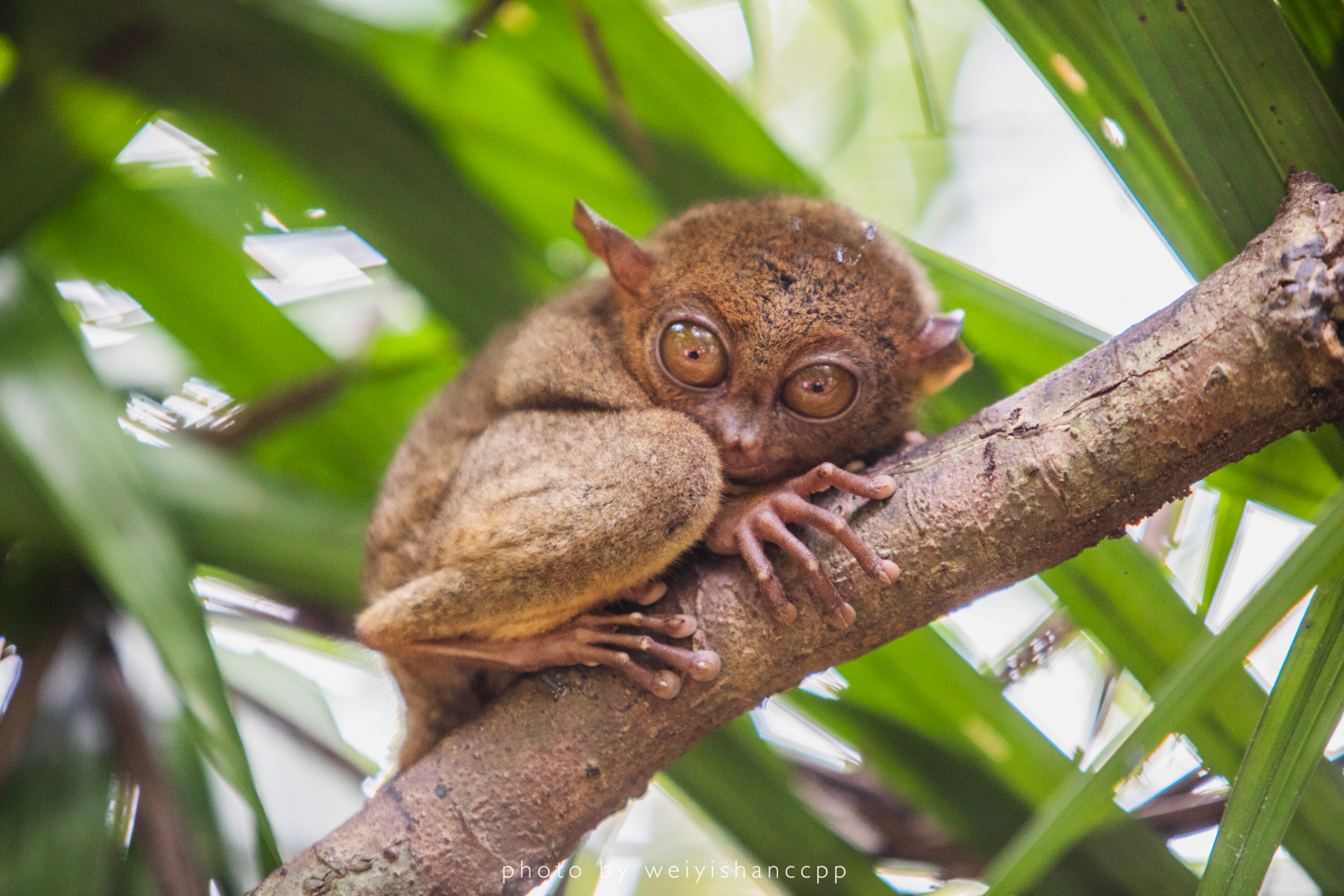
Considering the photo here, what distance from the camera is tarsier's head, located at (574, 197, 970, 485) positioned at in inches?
77.2

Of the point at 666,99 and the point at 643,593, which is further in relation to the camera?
the point at 666,99

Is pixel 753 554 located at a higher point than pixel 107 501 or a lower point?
higher

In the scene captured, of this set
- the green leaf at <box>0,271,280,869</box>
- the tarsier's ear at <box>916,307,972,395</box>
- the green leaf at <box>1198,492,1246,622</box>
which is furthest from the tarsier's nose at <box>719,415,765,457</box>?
the green leaf at <box>0,271,280,869</box>

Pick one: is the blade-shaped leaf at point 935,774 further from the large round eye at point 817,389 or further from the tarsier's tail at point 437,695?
the tarsier's tail at point 437,695

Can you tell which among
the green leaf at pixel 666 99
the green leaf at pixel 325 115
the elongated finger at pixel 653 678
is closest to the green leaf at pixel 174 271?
the green leaf at pixel 325 115

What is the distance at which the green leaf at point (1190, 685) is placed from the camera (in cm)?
128

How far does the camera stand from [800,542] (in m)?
1.57

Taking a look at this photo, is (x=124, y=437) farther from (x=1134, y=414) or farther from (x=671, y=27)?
(x=1134, y=414)

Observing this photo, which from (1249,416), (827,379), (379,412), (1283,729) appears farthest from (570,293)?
(1283,729)

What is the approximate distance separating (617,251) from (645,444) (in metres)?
0.56

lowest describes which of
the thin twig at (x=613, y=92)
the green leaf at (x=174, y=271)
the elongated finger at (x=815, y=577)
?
the green leaf at (x=174, y=271)

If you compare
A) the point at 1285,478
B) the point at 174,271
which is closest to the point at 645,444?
the point at 1285,478

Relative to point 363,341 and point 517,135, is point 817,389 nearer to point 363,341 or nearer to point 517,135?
point 517,135

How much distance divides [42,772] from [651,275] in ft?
6.63
